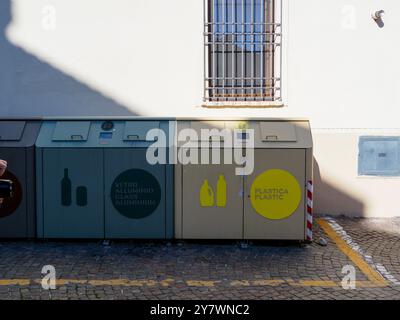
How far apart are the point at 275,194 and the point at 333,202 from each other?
7.16ft

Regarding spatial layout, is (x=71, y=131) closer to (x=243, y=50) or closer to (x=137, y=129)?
(x=137, y=129)

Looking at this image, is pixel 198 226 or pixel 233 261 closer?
pixel 233 261

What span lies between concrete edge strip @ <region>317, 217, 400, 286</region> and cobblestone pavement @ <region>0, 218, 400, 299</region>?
0.06m

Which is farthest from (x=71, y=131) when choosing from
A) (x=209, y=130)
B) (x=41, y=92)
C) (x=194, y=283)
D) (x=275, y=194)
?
(x=275, y=194)

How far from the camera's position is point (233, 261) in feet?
17.1

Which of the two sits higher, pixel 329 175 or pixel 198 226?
pixel 329 175

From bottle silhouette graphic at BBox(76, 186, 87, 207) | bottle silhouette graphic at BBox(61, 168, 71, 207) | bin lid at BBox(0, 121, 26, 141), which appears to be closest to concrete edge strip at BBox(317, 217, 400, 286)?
bottle silhouette graphic at BBox(76, 186, 87, 207)

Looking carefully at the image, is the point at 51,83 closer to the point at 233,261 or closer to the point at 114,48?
the point at 114,48

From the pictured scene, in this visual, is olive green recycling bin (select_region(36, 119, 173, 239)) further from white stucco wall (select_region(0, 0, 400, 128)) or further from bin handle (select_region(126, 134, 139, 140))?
white stucco wall (select_region(0, 0, 400, 128))

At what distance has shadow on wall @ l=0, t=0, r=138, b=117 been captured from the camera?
726 centimetres

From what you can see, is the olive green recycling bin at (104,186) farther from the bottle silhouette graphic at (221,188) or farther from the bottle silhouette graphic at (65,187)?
the bottle silhouette graphic at (221,188)

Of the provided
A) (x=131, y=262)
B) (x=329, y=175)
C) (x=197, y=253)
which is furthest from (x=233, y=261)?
(x=329, y=175)
